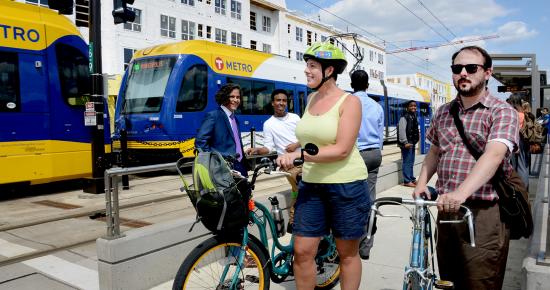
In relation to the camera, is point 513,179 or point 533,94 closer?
point 513,179

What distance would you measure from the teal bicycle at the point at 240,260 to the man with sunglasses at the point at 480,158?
1091 mm

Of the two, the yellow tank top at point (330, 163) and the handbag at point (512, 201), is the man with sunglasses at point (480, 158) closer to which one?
the handbag at point (512, 201)

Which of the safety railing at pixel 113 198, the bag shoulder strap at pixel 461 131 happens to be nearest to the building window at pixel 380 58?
the safety railing at pixel 113 198

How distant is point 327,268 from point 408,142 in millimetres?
5776

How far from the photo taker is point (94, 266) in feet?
13.9

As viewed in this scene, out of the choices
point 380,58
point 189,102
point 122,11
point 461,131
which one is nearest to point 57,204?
point 122,11

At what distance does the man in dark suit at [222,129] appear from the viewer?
13.6 feet

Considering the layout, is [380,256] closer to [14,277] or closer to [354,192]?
[354,192]

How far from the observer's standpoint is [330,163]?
8.81 feet

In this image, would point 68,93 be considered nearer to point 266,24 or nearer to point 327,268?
point 327,268

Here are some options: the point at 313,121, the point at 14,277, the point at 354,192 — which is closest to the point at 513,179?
the point at 354,192

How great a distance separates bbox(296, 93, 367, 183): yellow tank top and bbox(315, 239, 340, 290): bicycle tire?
41.5 inches

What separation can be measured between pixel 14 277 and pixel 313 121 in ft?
10.2

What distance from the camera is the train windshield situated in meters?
10.8
